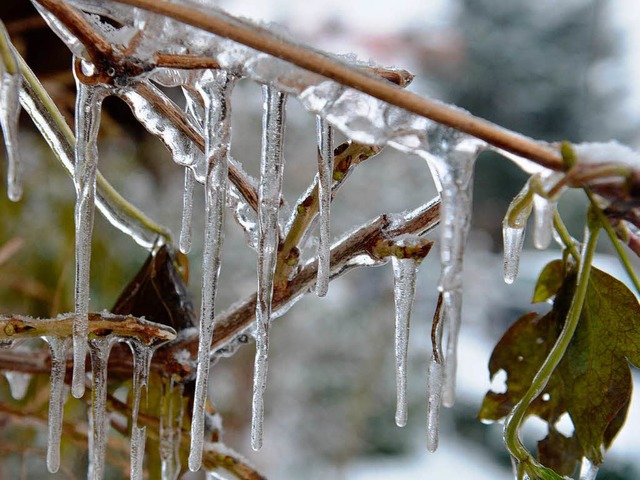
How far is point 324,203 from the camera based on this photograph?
300 millimetres

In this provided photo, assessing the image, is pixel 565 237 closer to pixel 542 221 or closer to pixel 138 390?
pixel 542 221

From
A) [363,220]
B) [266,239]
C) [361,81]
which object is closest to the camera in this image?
[361,81]

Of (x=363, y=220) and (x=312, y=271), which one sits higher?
(x=363, y=220)

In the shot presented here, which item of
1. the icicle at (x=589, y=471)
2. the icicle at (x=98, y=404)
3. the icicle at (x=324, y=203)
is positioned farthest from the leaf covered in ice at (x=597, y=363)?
the icicle at (x=98, y=404)

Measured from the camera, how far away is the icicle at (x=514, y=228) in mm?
248

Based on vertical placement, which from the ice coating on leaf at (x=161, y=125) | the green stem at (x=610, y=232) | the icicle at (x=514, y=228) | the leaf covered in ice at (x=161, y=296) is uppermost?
the ice coating on leaf at (x=161, y=125)

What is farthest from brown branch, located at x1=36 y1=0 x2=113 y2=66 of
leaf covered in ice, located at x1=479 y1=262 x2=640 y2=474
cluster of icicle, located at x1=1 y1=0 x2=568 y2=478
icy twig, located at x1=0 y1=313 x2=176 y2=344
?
leaf covered in ice, located at x1=479 y1=262 x2=640 y2=474

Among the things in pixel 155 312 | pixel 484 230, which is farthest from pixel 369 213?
pixel 484 230

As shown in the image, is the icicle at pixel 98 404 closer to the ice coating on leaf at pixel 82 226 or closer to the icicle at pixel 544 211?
the ice coating on leaf at pixel 82 226

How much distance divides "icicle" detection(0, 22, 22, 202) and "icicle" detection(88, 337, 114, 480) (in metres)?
0.11

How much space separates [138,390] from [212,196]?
139mm

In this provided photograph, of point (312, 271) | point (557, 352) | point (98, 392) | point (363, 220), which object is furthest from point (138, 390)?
point (363, 220)

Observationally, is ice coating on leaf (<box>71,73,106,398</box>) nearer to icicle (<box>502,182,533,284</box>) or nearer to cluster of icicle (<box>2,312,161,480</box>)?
cluster of icicle (<box>2,312,161,480</box>)

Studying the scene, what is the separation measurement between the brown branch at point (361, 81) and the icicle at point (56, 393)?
199 millimetres
